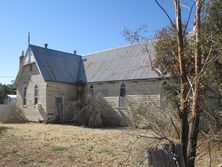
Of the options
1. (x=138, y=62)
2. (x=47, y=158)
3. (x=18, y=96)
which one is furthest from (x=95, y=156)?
(x=18, y=96)

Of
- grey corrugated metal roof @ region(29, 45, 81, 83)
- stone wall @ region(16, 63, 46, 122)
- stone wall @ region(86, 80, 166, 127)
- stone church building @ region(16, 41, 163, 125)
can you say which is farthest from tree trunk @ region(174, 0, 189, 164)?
stone wall @ region(16, 63, 46, 122)

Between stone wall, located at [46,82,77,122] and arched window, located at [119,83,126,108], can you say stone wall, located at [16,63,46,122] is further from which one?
arched window, located at [119,83,126,108]

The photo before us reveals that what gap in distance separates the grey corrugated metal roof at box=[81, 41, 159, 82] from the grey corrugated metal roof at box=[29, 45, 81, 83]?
121 cm

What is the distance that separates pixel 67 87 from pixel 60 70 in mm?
1797

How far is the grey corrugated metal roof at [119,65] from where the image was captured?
26656mm

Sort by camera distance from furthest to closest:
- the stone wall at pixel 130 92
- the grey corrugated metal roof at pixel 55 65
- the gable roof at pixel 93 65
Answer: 1. the grey corrugated metal roof at pixel 55 65
2. the gable roof at pixel 93 65
3. the stone wall at pixel 130 92

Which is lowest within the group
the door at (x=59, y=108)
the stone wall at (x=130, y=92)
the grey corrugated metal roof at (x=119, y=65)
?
the door at (x=59, y=108)

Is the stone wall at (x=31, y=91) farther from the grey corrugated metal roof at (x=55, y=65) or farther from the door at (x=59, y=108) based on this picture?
the door at (x=59, y=108)

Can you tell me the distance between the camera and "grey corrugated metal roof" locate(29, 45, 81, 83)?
3077cm

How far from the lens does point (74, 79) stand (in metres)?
32.6

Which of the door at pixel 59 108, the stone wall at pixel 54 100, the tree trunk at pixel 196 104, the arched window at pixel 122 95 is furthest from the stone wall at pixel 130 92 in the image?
the tree trunk at pixel 196 104

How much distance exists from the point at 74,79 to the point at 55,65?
2.29 m

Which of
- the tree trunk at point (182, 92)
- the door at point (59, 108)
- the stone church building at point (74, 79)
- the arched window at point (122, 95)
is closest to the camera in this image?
the tree trunk at point (182, 92)

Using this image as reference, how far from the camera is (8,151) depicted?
12016mm
